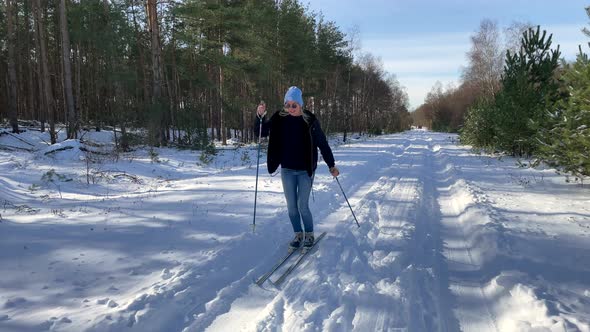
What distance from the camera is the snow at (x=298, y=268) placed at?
2887mm

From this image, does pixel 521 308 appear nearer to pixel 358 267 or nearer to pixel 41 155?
pixel 358 267

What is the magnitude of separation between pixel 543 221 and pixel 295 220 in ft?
13.0

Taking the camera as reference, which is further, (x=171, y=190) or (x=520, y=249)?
(x=171, y=190)

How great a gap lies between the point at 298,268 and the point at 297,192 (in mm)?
1060

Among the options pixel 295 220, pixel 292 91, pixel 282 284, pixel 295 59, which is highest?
pixel 295 59

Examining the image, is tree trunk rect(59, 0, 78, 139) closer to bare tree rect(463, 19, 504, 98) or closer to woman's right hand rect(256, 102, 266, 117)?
woman's right hand rect(256, 102, 266, 117)

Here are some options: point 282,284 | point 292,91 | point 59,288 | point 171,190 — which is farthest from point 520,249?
point 171,190

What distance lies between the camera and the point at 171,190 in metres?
7.96

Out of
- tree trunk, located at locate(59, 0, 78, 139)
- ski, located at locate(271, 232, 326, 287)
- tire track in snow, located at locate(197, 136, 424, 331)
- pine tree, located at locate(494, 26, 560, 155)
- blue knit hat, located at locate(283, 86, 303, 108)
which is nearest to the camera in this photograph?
tire track in snow, located at locate(197, 136, 424, 331)

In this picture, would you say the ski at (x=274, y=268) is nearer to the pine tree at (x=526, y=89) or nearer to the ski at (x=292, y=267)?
the ski at (x=292, y=267)

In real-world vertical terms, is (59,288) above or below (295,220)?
below

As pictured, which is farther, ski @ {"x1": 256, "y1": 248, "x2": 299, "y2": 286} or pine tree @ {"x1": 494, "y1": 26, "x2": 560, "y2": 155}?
pine tree @ {"x1": 494, "y1": 26, "x2": 560, "y2": 155}

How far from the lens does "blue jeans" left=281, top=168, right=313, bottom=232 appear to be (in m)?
4.54

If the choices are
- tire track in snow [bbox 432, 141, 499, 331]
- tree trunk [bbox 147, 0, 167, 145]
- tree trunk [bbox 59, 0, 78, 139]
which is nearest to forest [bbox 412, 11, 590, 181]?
tire track in snow [bbox 432, 141, 499, 331]
